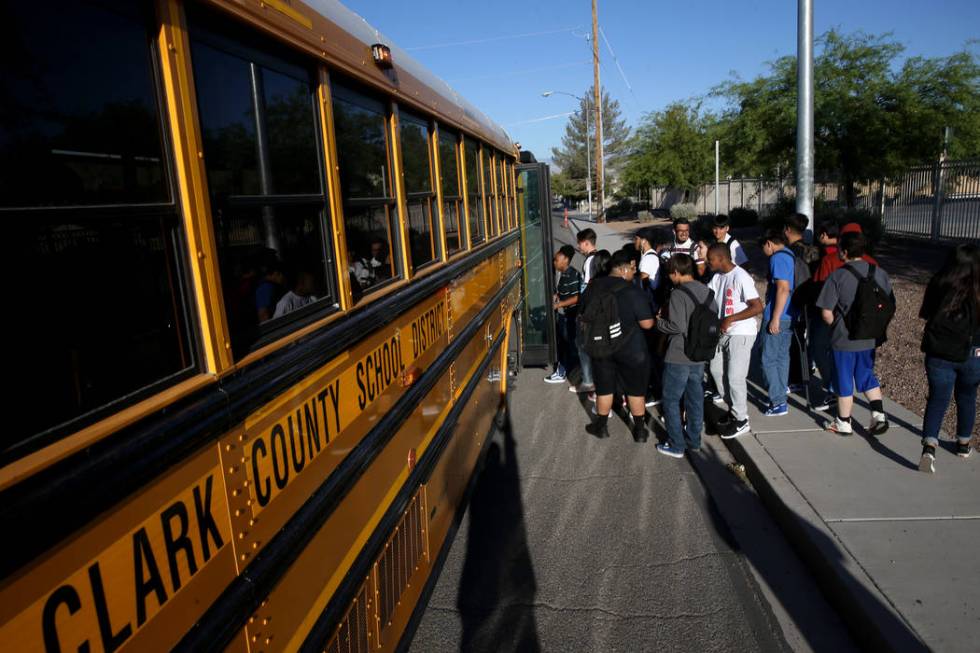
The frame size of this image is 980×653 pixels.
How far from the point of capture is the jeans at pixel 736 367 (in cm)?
491

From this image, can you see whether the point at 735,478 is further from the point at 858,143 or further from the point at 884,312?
the point at 858,143

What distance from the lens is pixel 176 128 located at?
1.40 meters

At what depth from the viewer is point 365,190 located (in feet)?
8.01

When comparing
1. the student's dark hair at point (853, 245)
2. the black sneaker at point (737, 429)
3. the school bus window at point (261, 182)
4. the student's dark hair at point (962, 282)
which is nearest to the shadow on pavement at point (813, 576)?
the black sneaker at point (737, 429)

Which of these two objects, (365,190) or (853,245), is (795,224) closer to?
(853,245)

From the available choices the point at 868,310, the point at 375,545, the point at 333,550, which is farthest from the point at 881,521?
the point at 333,550

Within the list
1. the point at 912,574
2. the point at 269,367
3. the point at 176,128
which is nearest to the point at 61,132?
the point at 176,128

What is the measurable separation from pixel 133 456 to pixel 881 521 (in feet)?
11.7

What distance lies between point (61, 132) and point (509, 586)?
2939mm

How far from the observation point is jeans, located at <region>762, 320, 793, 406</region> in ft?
16.9

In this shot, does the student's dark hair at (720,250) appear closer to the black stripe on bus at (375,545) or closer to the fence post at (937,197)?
the black stripe on bus at (375,545)

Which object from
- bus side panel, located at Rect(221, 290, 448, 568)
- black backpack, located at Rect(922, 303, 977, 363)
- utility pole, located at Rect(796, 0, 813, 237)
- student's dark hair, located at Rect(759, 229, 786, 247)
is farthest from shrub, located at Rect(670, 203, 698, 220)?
bus side panel, located at Rect(221, 290, 448, 568)

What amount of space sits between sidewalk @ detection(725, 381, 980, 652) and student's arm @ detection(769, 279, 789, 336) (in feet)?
2.46

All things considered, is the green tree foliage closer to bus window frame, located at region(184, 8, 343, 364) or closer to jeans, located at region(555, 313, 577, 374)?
jeans, located at region(555, 313, 577, 374)
